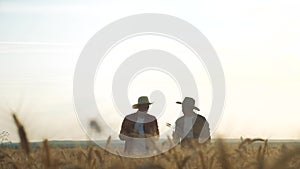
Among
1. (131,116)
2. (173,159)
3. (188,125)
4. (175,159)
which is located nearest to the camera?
(175,159)

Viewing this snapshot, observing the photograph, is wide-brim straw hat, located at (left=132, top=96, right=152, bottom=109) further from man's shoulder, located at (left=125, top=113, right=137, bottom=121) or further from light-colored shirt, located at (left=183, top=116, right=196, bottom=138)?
light-colored shirt, located at (left=183, top=116, right=196, bottom=138)

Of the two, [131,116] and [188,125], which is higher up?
[131,116]

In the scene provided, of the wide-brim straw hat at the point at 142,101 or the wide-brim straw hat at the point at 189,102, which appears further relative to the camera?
the wide-brim straw hat at the point at 142,101

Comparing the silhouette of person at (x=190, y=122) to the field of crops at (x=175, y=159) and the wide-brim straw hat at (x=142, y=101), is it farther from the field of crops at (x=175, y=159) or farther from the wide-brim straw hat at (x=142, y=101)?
the field of crops at (x=175, y=159)

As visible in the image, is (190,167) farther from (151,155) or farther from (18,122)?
(18,122)

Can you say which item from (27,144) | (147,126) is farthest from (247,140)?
(147,126)

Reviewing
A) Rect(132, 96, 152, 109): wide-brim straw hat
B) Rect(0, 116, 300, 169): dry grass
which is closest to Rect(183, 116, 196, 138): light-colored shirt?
Rect(132, 96, 152, 109): wide-brim straw hat

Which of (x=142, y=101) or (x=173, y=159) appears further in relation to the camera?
(x=142, y=101)

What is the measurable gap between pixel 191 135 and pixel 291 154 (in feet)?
25.3

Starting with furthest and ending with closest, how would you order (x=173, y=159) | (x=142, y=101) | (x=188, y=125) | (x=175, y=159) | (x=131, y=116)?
(x=142, y=101) < (x=131, y=116) < (x=188, y=125) < (x=173, y=159) < (x=175, y=159)

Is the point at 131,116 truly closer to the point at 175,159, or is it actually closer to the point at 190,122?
the point at 190,122

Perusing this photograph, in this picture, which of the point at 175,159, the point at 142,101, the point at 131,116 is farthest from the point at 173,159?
the point at 142,101

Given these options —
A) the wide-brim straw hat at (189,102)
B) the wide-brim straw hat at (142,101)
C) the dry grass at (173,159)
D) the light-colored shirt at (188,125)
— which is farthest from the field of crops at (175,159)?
the wide-brim straw hat at (142,101)

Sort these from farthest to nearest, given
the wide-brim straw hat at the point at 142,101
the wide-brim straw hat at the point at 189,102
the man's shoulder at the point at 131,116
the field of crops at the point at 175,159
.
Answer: the wide-brim straw hat at the point at 142,101
the man's shoulder at the point at 131,116
the wide-brim straw hat at the point at 189,102
the field of crops at the point at 175,159
